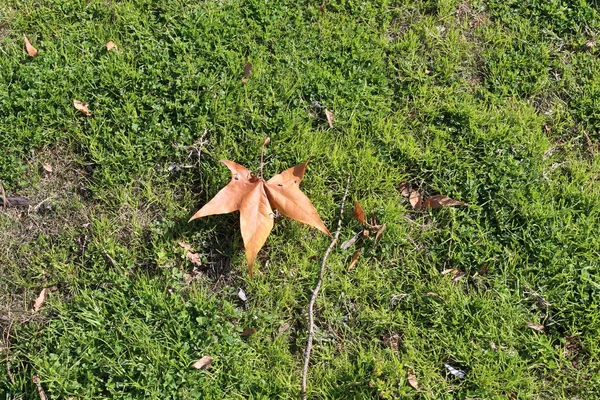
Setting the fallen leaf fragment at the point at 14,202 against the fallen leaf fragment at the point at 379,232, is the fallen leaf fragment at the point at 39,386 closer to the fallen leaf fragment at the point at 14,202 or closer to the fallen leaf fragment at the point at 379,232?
the fallen leaf fragment at the point at 14,202

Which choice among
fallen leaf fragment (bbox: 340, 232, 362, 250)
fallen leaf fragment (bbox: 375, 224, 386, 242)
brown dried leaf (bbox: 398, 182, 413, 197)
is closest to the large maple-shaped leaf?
fallen leaf fragment (bbox: 340, 232, 362, 250)

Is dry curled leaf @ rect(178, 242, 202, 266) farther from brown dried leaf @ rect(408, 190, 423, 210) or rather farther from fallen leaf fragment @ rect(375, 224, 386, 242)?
brown dried leaf @ rect(408, 190, 423, 210)

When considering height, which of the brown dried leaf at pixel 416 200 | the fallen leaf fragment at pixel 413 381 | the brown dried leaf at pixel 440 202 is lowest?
the fallen leaf fragment at pixel 413 381

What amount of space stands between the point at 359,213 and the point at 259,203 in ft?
1.91

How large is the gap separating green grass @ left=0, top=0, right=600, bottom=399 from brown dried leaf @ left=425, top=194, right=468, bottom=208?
6 cm

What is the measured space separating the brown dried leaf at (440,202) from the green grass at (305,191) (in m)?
0.06

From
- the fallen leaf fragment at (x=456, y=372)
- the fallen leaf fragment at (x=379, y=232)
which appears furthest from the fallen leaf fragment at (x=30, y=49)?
the fallen leaf fragment at (x=456, y=372)

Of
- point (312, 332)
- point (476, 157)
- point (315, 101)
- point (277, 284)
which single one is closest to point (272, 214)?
point (277, 284)

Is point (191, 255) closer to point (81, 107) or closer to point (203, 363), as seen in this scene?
point (203, 363)

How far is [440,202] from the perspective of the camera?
330 cm

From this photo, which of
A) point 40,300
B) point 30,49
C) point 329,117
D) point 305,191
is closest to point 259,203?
point 305,191

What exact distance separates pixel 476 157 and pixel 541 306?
0.93 m

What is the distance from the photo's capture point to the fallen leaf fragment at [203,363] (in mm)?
2818

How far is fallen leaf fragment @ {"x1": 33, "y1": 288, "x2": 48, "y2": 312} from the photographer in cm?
298
